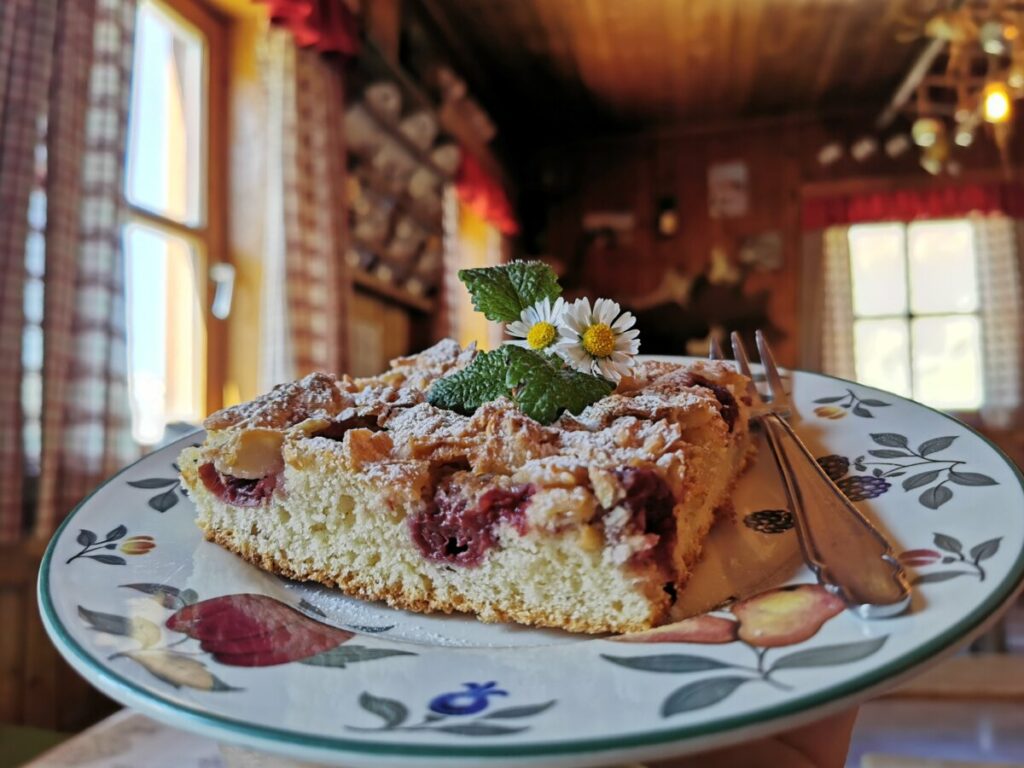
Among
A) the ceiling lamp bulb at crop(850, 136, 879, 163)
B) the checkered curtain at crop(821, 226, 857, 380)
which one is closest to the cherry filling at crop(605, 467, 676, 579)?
the checkered curtain at crop(821, 226, 857, 380)

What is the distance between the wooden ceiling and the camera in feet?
13.3

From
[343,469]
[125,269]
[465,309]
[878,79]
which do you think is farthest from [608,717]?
[878,79]

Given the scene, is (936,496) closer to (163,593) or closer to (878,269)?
(163,593)

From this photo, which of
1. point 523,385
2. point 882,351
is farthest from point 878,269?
point 523,385

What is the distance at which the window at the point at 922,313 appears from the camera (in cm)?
552

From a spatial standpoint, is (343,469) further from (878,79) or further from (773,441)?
(878,79)

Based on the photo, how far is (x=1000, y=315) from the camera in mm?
5391

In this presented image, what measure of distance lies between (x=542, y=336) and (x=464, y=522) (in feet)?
0.86

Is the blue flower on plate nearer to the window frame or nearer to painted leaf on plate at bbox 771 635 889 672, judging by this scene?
painted leaf on plate at bbox 771 635 889 672

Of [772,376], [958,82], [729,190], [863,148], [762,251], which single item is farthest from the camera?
[729,190]

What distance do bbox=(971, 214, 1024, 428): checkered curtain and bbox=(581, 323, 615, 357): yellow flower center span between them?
17.9 feet

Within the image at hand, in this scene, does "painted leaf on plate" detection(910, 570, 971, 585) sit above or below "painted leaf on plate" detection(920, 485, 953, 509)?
below

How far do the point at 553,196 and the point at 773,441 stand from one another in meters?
5.52

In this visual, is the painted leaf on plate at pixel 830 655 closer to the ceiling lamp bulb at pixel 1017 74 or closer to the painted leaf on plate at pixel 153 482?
the painted leaf on plate at pixel 153 482
